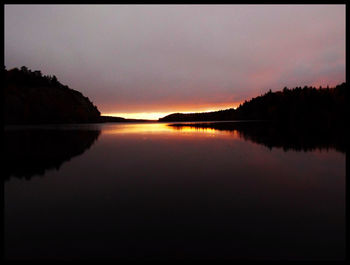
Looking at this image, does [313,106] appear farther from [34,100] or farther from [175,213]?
[34,100]

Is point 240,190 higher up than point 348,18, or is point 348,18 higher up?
point 348,18

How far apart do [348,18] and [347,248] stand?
15.0m

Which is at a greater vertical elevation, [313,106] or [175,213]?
[313,106]

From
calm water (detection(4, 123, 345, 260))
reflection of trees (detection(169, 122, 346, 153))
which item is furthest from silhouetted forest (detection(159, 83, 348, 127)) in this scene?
calm water (detection(4, 123, 345, 260))

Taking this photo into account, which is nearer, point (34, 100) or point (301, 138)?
Result: point (301, 138)

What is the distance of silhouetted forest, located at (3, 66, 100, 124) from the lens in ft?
408

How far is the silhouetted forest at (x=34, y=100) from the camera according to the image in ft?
408

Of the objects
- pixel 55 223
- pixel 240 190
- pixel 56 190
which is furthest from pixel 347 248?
pixel 56 190

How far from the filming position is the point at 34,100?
451 feet

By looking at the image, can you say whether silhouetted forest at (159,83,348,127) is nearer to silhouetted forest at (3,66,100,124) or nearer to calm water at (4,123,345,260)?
calm water at (4,123,345,260)

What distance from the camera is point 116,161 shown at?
22250 millimetres

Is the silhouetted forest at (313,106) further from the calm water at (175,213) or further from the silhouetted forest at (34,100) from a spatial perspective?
the silhouetted forest at (34,100)

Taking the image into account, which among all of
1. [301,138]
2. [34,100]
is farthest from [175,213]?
[34,100]

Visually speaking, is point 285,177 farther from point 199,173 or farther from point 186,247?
point 186,247
